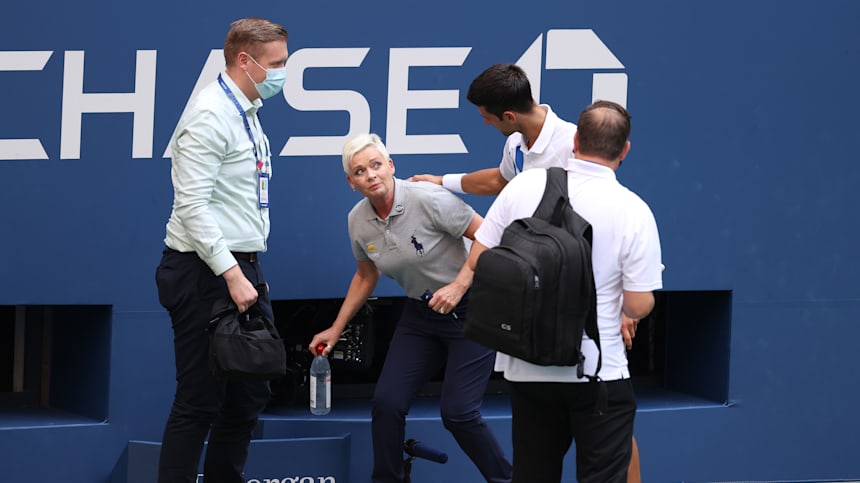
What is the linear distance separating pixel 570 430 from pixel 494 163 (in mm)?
2032

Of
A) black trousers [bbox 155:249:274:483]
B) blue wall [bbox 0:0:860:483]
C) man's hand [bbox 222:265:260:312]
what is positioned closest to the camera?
man's hand [bbox 222:265:260:312]

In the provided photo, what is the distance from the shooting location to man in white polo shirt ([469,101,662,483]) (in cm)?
351

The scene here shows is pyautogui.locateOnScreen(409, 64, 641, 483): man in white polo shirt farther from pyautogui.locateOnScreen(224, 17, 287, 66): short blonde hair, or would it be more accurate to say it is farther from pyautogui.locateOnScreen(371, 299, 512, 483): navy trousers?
pyautogui.locateOnScreen(224, 17, 287, 66): short blonde hair

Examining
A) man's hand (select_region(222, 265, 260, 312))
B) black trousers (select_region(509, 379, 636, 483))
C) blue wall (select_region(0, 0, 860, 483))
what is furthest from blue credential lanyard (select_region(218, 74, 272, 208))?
black trousers (select_region(509, 379, 636, 483))

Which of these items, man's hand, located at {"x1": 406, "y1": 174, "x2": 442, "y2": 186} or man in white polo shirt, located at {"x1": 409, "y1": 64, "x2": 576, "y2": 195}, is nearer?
man in white polo shirt, located at {"x1": 409, "y1": 64, "x2": 576, "y2": 195}

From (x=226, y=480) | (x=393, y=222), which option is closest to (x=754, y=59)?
(x=393, y=222)

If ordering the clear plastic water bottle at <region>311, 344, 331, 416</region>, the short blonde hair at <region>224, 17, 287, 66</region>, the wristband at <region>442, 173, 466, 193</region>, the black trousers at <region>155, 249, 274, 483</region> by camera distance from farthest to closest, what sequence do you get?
the clear plastic water bottle at <region>311, 344, 331, 416</region> → the wristband at <region>442, 173, 466, 193</region> → the short blonde hair at <region>224, 17, 287, 66</region> → the black trousers at <region>155, 249, 274, 483</region>

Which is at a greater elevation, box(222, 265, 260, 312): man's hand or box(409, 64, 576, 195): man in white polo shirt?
box(409, 64, 576, 195): man in white polo shirt

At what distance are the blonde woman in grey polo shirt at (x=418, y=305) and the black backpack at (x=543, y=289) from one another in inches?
44.5

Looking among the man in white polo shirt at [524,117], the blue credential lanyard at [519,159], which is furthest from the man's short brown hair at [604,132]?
the blue credential lanyard at [519,159]

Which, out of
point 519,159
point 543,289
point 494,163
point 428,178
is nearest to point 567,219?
point 543,289

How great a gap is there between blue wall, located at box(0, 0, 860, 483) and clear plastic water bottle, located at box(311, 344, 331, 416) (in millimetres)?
329

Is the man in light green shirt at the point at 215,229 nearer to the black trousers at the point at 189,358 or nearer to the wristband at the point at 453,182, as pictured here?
the black trousers at the point at 189,358

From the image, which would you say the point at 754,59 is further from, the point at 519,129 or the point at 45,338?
the point at 45,338
